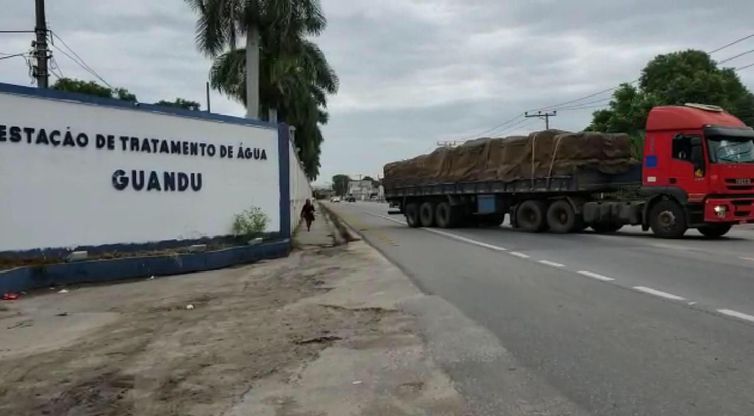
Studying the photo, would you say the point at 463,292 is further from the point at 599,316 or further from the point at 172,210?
the point at 172,210

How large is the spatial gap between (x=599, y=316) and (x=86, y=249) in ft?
32.8

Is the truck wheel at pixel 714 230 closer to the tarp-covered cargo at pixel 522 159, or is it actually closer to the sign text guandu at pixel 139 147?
the tarp-covered cargo at pixel 522 159

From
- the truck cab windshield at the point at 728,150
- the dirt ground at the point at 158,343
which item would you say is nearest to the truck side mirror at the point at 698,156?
the truck cab windshield at the point at 728,150

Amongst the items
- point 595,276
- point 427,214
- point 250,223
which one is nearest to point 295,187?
point 427,214

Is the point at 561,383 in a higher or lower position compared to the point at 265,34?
lower

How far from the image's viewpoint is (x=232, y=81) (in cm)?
3750

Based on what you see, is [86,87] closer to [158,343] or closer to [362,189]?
[158,343]

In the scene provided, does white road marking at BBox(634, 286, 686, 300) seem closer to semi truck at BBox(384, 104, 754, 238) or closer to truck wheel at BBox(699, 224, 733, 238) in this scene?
semi truck at BBox(384, 104, 754, 238)

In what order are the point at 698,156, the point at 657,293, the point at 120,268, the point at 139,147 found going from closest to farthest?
the point at 657,293
the point at 120,268
the point at 139,147
the point at 698,156

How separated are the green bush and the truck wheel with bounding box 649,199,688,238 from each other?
10.5 metres

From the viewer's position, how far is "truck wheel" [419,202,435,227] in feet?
98.4

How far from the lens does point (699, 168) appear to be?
18.4m

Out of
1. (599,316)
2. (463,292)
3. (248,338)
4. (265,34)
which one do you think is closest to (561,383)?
(599,316)

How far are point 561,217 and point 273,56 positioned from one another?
686 inches
